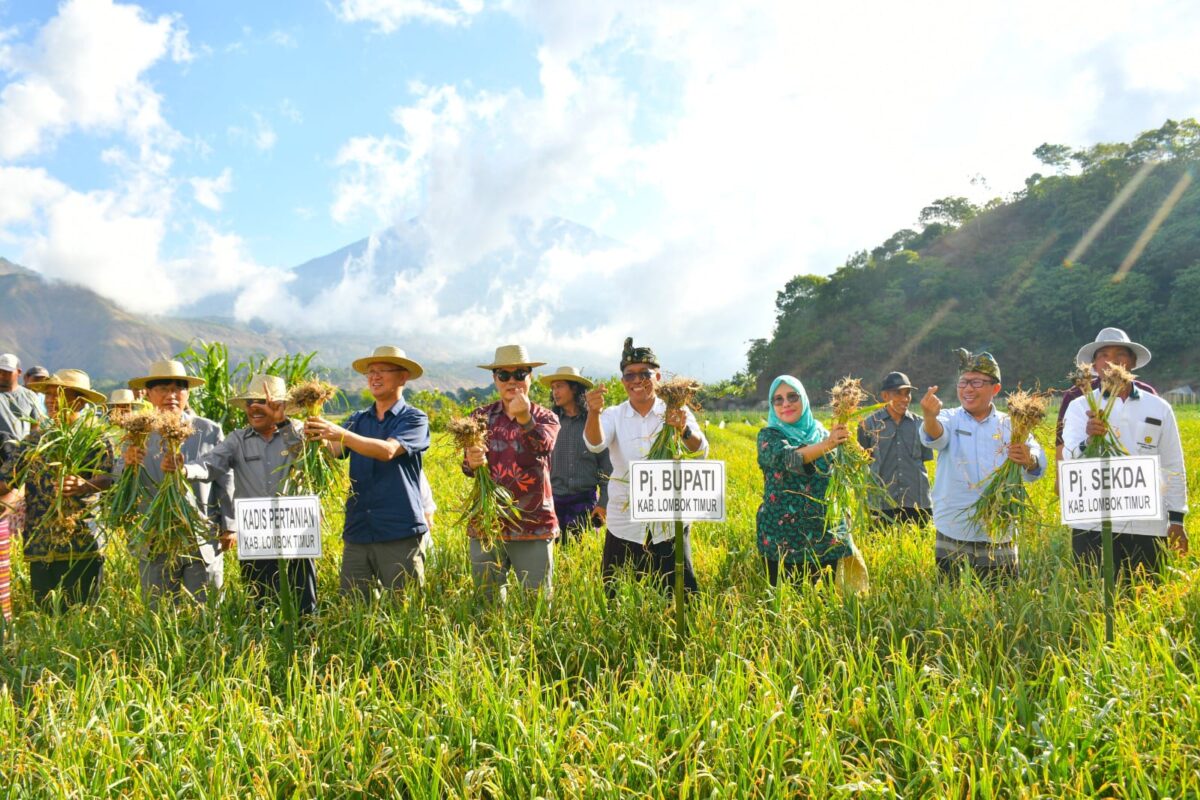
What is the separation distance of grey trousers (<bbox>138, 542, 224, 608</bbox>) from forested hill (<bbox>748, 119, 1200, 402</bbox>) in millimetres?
59074

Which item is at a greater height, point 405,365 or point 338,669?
point 405,365

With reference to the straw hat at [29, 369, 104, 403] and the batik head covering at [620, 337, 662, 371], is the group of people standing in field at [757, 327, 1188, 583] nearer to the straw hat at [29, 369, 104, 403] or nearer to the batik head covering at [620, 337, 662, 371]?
the batik head covering at [620, 337, 662, 371]

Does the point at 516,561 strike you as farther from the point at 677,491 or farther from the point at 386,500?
the point at 677,491

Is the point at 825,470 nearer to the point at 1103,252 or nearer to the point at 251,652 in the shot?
the point at 251,652

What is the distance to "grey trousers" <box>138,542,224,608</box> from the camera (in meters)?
4.04

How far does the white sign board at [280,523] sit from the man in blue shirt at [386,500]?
0.79 metres

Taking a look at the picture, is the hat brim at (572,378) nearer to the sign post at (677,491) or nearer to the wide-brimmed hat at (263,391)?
the wide-brimmed hat at (263,391)

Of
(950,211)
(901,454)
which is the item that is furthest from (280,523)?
(950,211)

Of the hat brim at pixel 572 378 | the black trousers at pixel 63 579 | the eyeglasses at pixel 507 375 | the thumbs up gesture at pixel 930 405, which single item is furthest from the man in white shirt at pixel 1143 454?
the black trousers at pixel 63 579

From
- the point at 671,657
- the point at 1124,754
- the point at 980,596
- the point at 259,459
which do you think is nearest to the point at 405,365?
the point at 259,459

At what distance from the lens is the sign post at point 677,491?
3.14 meters

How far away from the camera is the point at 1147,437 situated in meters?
3.81

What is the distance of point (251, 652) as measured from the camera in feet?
10.1

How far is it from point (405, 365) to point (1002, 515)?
346 centimetres
